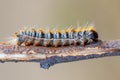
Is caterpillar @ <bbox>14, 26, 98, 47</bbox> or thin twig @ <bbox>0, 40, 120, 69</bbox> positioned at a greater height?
caterpillar @ <bbox>14, 26, 98, 47</bbox>

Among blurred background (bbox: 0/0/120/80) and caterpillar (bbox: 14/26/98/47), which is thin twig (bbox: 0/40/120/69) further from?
blurred background (bbox: 0/0/120/80)

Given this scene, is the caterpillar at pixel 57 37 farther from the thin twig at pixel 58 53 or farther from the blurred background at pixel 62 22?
the blurred background at pixel 62 22

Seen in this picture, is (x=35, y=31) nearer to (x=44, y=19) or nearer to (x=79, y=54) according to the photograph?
(x=79, y=54)

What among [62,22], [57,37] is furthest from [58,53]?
[62,22]

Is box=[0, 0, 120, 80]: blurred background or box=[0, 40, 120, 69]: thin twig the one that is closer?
box=[0, 40, 120, 69]: thin twig

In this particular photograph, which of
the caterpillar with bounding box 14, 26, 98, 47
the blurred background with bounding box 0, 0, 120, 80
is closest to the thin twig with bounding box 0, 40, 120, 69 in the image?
the caterpillar with bounding box 14, 26, 98, 47
